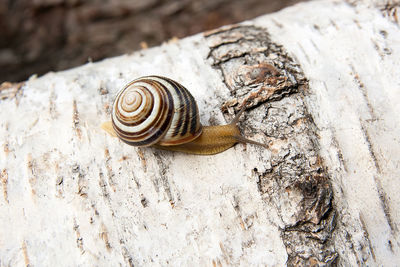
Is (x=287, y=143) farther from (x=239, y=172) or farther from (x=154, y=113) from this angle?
(x=154, y=113)

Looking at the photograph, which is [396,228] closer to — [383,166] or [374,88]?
[383,166]

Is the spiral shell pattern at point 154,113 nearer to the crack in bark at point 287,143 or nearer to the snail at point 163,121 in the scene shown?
the snail at point 163,121

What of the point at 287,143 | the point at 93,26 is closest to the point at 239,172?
the point at 287,143

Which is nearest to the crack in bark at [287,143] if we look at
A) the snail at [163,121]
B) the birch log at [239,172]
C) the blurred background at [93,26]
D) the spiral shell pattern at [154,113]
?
the birch log at [239,172]

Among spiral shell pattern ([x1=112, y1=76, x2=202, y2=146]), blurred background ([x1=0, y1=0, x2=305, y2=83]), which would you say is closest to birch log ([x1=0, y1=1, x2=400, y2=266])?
spiral shell pattern ([x1=112, y1=76, x2=202, y2=146])

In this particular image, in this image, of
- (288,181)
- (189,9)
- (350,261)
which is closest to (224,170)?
(288,181)

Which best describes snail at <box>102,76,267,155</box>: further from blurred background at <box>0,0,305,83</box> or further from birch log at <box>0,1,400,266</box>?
blurred background at <box>0,0,305,83</box>
